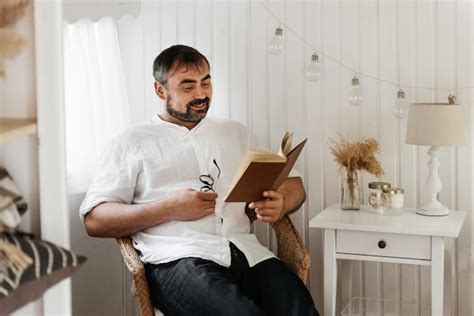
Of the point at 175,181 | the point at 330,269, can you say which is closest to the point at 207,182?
the point at 175,181

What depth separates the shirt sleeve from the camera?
2662 mm

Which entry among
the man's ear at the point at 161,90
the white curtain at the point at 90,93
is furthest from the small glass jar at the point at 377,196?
the white curtain at the point at 90,93

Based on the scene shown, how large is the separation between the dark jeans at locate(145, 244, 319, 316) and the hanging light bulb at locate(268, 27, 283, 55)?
832 millimetres

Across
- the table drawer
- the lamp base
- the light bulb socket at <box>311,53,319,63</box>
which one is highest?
the light bulb socket at <box>311,53,319,63</box>

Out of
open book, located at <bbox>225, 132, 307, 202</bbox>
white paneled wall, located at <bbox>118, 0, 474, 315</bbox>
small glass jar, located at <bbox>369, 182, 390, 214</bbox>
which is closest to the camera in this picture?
open book, located at <bbox>225, 132, 307, 202</bbox>

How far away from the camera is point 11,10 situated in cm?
135

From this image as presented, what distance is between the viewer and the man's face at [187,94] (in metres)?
2.81

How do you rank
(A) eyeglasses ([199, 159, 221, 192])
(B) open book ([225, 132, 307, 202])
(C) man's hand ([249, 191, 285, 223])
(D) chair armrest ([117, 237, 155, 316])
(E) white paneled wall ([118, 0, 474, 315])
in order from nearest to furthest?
(B) open book ([225, 132, 307, 202]) < (D) chair armrest ([117, 237, 155, 316]) < (C) man's hand ([249, 191, 285, 223]) < (A) eyeglasses ([199, 159, 221, 192]) < (E) white paneled wall ([118, 0, 474, 315])

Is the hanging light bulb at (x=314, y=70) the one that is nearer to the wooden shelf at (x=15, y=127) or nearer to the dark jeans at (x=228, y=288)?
the dark jeans at (x=228, y=288)

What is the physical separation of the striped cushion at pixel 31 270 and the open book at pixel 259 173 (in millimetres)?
1020

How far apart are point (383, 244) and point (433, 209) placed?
283 millimetres

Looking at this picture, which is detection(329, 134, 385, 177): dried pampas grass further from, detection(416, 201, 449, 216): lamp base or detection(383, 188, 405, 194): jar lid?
detection(416, 201, 449, 216): lamp base

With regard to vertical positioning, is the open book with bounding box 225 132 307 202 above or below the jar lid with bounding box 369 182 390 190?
above

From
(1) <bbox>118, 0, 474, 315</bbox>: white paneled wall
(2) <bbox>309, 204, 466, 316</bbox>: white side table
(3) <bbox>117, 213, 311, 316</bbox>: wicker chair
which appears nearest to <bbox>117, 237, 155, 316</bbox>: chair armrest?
(3) <bbox>117, 213, 311, 316</bbox>: wicker chair
